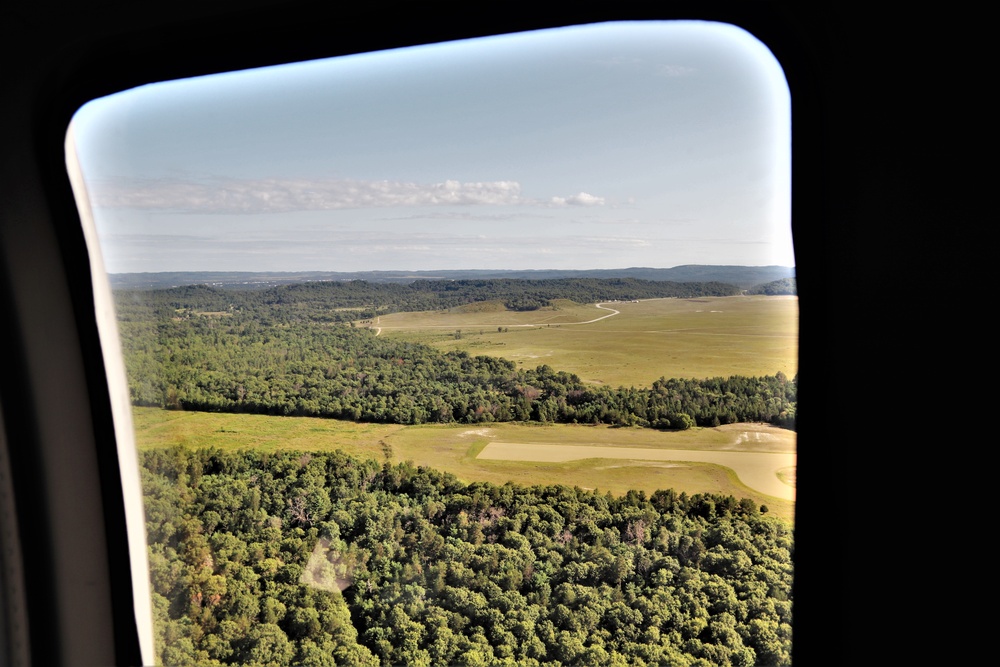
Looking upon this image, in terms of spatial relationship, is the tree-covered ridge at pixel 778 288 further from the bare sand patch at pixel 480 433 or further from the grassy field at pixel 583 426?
the bare sand patch at pixel 480 433

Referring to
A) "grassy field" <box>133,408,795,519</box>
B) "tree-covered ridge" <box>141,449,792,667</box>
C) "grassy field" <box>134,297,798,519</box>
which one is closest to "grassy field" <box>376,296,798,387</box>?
"grassy field" <box>134,297,798,519</box>

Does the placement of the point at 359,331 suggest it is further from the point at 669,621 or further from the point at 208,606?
the point at 669,621

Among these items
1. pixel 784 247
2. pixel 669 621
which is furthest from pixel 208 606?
pixel 784 247

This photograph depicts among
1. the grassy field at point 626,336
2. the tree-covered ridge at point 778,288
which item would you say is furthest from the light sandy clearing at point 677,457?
the tree-covered ridge at point 778,288

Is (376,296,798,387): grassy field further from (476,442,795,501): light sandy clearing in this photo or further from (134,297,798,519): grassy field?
(476,442,795,501): light sandy clearing

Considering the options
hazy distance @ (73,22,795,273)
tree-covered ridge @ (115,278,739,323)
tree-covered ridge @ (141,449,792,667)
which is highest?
hazy distance @ (73,22,795,273)
